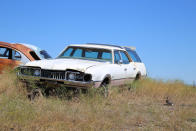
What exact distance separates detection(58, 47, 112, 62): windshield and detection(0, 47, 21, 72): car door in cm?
420

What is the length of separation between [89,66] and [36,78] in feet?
4.92

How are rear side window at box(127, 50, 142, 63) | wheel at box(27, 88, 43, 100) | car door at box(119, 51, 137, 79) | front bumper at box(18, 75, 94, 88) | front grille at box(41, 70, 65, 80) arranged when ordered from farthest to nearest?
rear side window at box(127, 50, 142, 63) < car door at box(119, 51, 137, 79) < wheel at box(27, 88, 43, 100) < front grille at box(41, 70, 65, 80) < front bumper at box(18, 75, 94, 88)

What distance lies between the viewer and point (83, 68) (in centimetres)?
833

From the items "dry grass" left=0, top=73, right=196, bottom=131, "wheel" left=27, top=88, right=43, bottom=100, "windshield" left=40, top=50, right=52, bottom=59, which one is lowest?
"dry grass" left=0, top=73, right=196, bottom=131

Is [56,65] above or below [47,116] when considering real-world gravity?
above

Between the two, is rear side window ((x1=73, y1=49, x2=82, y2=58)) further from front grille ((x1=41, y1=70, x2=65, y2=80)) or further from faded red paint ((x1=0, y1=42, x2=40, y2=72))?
faded red paint ((x1=0, y1=42, x2=40, y2=72))

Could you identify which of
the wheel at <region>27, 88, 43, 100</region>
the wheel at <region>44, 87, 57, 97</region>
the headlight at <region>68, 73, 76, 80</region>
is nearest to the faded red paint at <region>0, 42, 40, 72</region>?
the wheel at <region>44, 87, 57, 97</region>

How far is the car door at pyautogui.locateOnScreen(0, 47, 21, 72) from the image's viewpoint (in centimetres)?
1397

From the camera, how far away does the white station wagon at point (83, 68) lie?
8.38 m

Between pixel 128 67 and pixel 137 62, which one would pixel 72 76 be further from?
pixel 137 62

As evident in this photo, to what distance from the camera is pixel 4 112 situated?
6.47 m

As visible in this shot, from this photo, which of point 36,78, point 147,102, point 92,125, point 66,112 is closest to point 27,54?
point 36,78

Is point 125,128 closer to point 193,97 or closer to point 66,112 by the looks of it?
point 66,112

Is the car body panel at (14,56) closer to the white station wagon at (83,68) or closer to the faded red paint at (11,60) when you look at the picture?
the faded red paint at (11,60)
